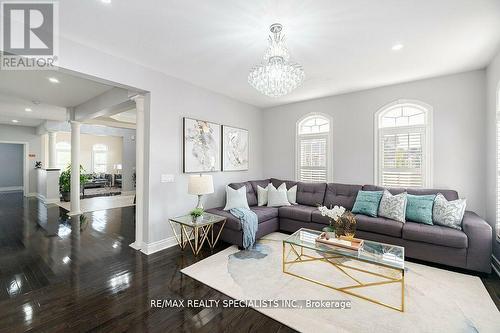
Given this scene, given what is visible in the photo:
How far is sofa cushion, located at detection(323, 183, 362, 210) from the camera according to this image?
13.9ft

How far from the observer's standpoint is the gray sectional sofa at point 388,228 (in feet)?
8.99

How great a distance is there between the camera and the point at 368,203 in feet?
12.2

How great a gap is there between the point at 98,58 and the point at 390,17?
3418mm

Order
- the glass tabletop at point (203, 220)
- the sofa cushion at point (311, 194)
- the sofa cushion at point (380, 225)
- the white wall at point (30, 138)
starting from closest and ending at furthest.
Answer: the sofa cushion at point (380, 225) < the glass tabletop at point (203, 220) < the sofa cushion at point (311, 194) < the white wall at point (30, 138)

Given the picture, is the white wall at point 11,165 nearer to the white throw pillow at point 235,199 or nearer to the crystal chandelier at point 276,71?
the white throw pillow at point 235,199

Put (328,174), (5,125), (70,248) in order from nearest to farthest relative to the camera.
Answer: (70,248)
(328,174)
(5,125)

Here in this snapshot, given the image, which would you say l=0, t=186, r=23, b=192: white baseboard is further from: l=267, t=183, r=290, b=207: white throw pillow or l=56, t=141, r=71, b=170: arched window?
l=267, t=183, r=290, b=207: white throw pillow

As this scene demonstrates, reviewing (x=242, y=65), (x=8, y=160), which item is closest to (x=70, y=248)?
(x=242, y=65)

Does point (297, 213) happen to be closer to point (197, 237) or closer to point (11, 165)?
point (197, 237)

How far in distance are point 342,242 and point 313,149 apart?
2.85 meters

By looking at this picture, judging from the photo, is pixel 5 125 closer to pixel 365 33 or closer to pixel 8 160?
pixel 8 160

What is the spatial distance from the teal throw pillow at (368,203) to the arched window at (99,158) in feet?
42.0

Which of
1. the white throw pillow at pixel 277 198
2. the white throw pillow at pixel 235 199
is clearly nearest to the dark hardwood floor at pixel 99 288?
the white throw pillow at pixel 235 199

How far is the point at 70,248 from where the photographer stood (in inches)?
141
